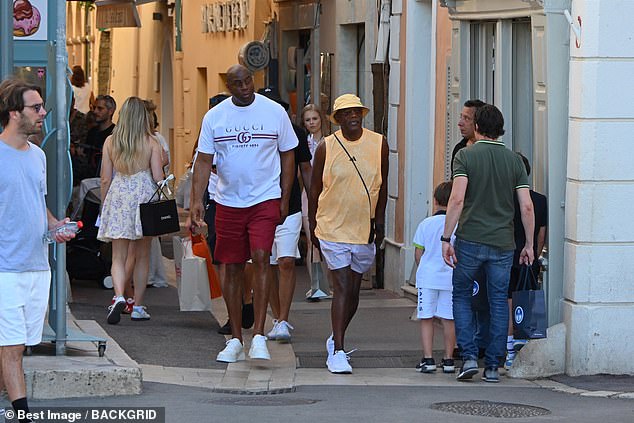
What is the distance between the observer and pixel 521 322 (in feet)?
34.5

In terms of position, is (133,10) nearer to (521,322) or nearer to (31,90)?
(521,322)

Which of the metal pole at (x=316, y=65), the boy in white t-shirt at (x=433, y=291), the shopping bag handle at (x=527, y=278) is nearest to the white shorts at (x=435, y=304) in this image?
the boy in white t-shirt at (x=433, y=291)

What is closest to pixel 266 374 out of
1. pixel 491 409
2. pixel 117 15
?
pixel 491 409

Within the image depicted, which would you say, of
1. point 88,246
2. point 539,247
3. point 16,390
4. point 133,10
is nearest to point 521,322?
point 539,247

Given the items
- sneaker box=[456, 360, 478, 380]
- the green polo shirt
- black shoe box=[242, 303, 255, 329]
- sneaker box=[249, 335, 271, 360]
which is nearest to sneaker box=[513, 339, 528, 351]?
sneaker box=[456, 360, 478, 380]

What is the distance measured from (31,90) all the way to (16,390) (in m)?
1.49

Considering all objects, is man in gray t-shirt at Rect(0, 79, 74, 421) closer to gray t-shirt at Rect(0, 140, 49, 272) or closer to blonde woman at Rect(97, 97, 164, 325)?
gray t-shirt at Rect(0, 140, 49, 272)

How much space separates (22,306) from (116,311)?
510 centimetres

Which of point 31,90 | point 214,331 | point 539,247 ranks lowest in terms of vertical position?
point 214,331

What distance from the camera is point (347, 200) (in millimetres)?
10688

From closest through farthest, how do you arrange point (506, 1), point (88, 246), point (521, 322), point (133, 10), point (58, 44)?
1. point (58, 44)
2. point (521, 322)
3. point (506, 1)
4. point (88, 246)
5. point (133, 10)

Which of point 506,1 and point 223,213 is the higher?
point 506,1

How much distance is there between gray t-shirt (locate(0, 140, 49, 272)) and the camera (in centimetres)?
768

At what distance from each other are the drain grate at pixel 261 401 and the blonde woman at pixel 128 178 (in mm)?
3819
